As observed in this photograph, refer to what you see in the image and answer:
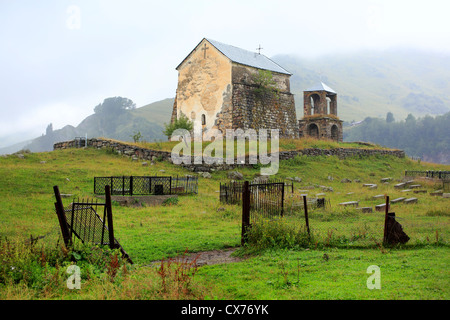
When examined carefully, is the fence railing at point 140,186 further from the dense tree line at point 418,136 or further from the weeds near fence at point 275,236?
the dense tree line at point 418,136

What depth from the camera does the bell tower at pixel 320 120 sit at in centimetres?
4128

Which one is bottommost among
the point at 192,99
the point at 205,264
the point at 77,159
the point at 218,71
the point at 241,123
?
the point at 205,264

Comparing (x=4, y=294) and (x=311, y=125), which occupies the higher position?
(x=311, y=125)

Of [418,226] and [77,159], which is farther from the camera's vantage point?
[77,159]

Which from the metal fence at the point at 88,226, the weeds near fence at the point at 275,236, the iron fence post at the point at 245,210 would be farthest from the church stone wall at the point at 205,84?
the metal fence at the point at 88,226

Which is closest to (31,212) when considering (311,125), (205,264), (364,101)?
(205,264)

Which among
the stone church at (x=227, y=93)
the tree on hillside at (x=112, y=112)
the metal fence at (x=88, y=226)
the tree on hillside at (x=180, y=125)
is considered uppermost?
the tree on hillside at (x=112, y=112)

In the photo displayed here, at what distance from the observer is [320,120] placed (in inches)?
1628

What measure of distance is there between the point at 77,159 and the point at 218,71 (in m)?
13.7

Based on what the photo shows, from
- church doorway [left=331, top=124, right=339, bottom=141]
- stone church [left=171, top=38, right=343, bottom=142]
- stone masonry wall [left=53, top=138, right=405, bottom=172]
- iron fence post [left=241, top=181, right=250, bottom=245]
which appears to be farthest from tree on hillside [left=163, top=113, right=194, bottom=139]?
iron fence post [left=241, top=181, right=250, bottom=245]

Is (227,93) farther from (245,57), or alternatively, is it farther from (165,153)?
(165,153)
